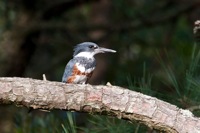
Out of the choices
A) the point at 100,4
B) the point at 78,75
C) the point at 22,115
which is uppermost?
the point at 100,4

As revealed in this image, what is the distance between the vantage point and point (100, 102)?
1.54 m

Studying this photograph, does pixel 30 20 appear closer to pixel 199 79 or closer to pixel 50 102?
pixel 199 79

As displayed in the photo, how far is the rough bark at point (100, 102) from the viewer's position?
4.88ft

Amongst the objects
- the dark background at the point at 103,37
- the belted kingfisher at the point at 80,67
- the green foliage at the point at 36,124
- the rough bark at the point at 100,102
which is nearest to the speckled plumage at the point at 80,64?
the belted kingfisher at the point at 80,67

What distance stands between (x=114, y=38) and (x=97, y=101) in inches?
107

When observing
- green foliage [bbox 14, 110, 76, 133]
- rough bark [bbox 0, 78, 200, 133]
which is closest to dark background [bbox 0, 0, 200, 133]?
green foliage [bbox 14, 110, 76, 133]

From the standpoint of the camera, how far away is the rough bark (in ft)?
4.88

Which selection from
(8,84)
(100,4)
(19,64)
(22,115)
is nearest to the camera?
(8,84)

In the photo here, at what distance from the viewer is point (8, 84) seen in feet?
4.83

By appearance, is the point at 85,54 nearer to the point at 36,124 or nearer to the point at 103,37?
the point at 36,124

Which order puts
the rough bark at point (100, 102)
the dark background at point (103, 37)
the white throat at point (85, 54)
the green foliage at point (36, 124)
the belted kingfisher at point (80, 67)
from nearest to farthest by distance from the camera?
the rough bark at point (100, 102), the belted kingfisher at point (80, 67), the white throat at point (85, 54), the green foliage at point (36, 124), the dark background at point (103, 37)

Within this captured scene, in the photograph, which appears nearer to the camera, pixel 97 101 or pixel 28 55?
pixel 97 101

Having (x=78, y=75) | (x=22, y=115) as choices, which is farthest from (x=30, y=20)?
(x=78, y=75)

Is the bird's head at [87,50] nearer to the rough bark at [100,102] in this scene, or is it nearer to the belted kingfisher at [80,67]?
the belted kingfisher at [80,67]
